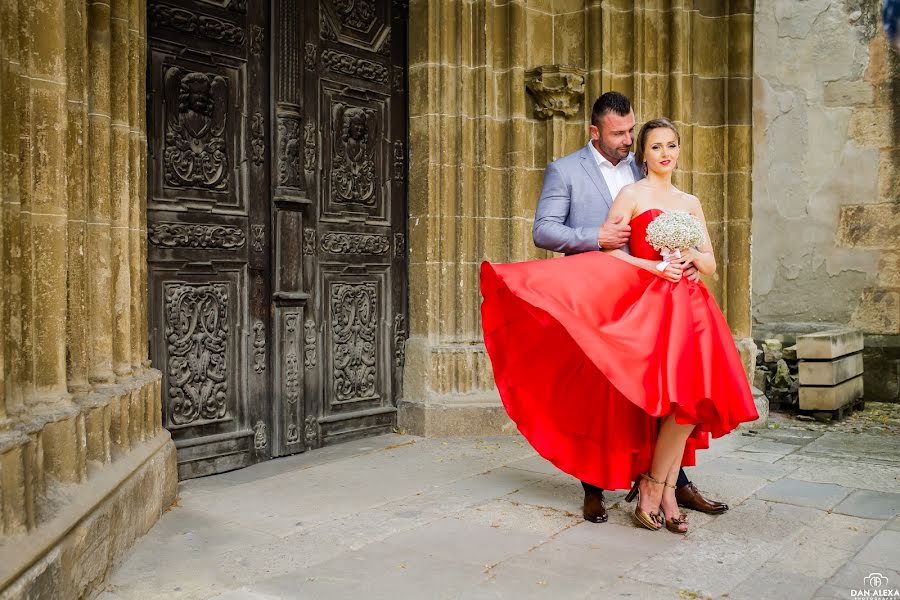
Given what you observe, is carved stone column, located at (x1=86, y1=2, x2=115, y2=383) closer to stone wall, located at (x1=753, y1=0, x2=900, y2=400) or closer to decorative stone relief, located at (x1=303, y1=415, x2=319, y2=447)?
decorative stone relief, located at (x1=303, y1=415, x2=319, y2=447)

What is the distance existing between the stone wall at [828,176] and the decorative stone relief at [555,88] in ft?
11.7

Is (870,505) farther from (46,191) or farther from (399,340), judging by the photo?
(46,191)

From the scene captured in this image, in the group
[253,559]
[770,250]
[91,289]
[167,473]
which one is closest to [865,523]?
[253,559]

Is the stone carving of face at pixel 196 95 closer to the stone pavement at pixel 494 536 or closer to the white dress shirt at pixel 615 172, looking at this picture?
the stone pavement at pixel 494 536

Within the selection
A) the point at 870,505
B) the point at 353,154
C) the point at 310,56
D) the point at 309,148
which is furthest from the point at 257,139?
the point at 870,505

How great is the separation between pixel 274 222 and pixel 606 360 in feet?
8.19

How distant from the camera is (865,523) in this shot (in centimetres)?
356

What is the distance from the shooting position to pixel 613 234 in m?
3.62

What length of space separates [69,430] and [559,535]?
6.29 ft

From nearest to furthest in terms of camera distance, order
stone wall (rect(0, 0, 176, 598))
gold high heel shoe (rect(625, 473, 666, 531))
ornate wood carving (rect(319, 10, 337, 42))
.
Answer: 1. stone wall (rect(0, 0, 176, 598))
2. gold high heel shoe (rect(625, 473, 666, 531))
3. ornate wood carving (rect(319, 10, 337, 42))

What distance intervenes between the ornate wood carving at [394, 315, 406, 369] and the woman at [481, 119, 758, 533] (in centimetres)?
210

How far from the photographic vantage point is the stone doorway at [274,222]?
4.45 meters

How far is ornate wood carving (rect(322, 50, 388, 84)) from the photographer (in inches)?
210

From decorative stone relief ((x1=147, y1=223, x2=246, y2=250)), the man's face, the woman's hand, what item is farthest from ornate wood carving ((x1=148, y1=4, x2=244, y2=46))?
the woman's hand
